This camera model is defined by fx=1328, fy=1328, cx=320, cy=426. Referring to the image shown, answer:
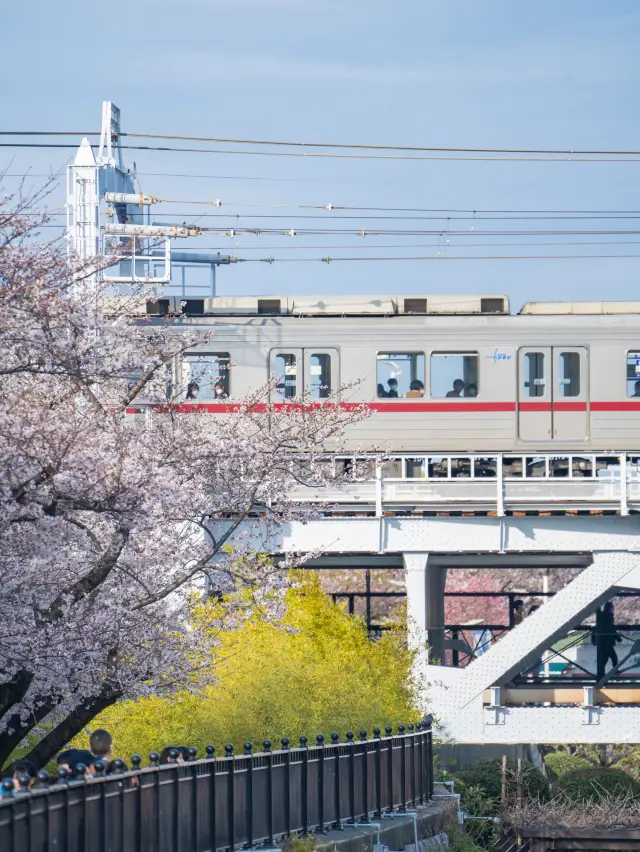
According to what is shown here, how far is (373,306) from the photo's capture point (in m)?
27.2

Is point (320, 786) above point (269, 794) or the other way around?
the other way around

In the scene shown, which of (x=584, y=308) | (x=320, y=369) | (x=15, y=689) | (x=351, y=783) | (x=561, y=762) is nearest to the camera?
(x=15, y=689)

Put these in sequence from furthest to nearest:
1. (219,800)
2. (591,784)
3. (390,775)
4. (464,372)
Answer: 1. (464,372)
2. (591,784)
3. (390,775)
4. (219,800)

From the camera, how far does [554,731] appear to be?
22.0 meters

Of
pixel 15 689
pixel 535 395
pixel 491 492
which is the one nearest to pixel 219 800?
pixel 15 689

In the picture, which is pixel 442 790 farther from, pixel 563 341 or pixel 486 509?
pixel 563 341

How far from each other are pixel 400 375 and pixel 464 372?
4.32ft

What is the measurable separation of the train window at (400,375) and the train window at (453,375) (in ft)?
0.93

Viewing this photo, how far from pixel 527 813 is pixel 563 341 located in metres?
9.93

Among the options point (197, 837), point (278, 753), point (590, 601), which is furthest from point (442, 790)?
point (197, 837)

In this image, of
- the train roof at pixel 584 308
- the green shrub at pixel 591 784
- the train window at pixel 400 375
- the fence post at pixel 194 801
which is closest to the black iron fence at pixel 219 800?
the fence post at pixel 194 801

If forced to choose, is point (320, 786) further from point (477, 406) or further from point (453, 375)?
point (453, 375)

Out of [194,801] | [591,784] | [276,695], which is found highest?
[194,801]

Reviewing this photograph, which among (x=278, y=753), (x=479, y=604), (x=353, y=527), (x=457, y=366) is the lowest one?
(x=479, y=604)
